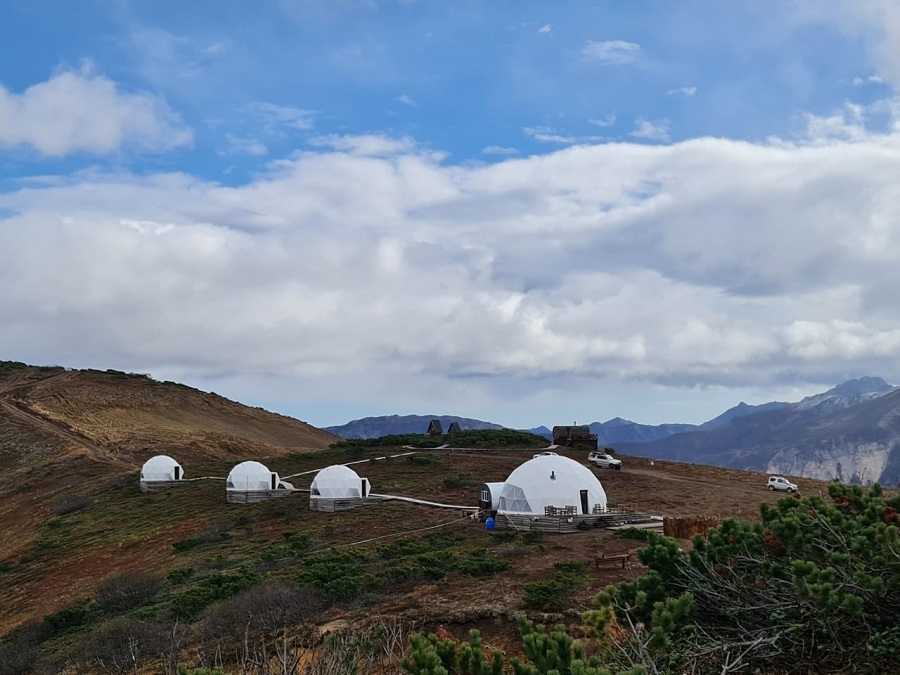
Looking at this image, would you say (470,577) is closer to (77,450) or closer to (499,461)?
(499,461)

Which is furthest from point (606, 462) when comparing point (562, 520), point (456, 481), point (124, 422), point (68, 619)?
point (124, 422)

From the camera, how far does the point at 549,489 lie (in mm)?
24734

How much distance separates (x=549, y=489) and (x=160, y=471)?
1019 inches

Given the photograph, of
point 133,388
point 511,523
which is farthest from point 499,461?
point 133,388

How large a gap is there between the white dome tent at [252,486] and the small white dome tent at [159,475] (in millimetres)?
6465

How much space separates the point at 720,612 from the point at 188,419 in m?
66.6

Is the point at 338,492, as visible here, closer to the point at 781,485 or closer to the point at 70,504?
the point at 70,504

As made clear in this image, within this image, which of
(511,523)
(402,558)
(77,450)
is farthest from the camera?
(77,450)

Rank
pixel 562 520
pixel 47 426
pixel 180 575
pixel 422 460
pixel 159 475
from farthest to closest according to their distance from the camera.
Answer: pixel 47 426 < pixel 422 460 < pixel 159 475 < pixel 562 520 < pixel 180 575

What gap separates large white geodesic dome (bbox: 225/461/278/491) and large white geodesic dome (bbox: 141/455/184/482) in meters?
6.99

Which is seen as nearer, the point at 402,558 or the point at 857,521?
the point at 857,521

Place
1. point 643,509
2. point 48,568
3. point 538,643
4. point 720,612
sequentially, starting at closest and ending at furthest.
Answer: point 538,643
point 720,612
point 48,568
point 643,509

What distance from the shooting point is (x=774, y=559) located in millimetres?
6953

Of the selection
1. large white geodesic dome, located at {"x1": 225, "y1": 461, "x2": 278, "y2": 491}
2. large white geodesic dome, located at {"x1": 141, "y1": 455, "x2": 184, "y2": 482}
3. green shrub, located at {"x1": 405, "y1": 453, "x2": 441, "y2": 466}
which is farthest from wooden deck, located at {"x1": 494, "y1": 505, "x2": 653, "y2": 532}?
large white geodesic dome, located at {"x1": 141, "y1": 455, "x2": 184, "y2": 482}
